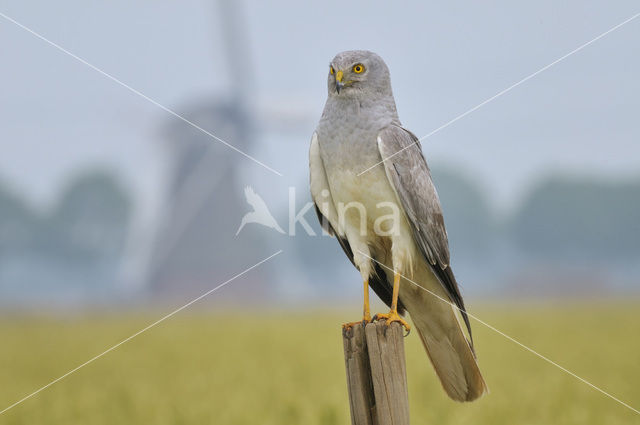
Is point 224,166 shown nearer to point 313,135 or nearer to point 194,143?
point 194,143

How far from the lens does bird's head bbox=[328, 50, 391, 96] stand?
14.7ft

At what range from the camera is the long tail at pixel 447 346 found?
449 centimetres

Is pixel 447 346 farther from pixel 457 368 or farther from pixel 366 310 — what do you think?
pixel 366 310

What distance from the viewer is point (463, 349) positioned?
4543 millimetres

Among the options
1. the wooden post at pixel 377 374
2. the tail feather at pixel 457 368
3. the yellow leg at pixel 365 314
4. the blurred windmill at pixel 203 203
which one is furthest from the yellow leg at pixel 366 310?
the blurred windmill at pixel 203 203

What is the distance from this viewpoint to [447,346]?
15.2 ft

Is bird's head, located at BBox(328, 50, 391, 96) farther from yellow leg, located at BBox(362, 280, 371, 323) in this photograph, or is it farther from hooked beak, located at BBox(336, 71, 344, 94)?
yellow leg, located at BBox(362, 280, 371, 323)

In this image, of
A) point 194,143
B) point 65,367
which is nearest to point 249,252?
point 194,143

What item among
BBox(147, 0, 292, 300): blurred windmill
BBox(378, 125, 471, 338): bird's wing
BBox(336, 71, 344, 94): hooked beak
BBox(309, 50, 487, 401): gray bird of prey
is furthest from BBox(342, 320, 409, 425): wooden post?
BBox(147, 0, 292, 300): blurred windmill

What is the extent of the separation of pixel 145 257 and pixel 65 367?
25053 mm

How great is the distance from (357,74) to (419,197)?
99 centimetres

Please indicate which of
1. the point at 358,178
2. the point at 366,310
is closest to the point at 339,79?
the point at 358,178

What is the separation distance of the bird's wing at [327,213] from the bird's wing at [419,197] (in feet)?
1.63

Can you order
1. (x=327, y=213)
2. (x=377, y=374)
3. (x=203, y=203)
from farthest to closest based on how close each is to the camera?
(x=203, y=203), (x=327, y=213), (x=377, y=374)
